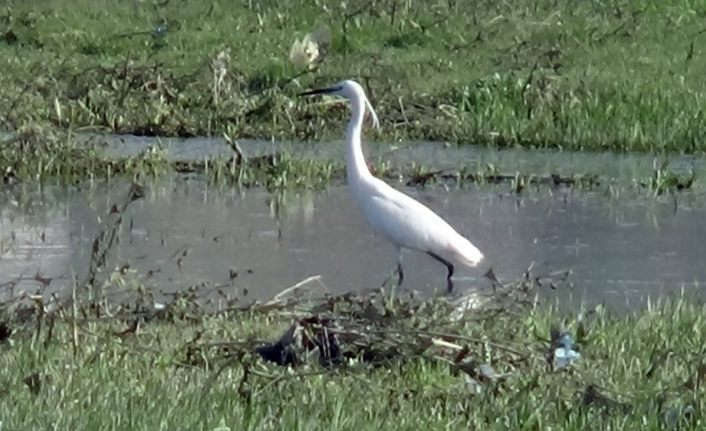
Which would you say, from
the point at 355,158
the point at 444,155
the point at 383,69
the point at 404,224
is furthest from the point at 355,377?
the point at 383,69

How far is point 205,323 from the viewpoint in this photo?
829 cm

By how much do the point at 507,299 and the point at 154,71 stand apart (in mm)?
7216

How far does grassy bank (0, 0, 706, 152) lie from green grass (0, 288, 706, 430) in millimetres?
6746

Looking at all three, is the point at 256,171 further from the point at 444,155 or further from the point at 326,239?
the point at 326,239

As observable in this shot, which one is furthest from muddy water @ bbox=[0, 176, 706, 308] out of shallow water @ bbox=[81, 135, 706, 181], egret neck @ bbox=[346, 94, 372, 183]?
shallow water @ bbox=[81, 135, 706, 181]

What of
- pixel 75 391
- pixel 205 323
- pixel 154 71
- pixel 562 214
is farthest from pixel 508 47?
pixel 75 391

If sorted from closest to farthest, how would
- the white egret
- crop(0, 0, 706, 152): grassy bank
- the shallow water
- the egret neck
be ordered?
the white egret, the egret neck, the shallow water, crop(0, 0, 706, 152): grassy bank

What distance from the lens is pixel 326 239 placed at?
1145cm

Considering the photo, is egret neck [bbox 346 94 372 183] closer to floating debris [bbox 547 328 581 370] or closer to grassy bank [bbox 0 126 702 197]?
grassy bank [bbox 0 126 702 197]

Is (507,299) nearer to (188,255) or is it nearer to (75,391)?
(188,255)

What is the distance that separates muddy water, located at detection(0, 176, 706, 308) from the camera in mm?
10250

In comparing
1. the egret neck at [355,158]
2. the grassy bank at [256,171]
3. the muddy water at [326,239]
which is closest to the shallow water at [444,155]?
the grassy bank at [256,171]

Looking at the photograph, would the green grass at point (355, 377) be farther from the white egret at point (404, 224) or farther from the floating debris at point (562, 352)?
the white egret at point (404, 224)

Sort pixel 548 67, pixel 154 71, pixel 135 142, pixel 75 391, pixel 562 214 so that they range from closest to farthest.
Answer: pixel 75 391, pixel 562 214, pixel 135 142, pixel 154 71, pixel 548 67
